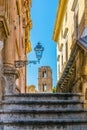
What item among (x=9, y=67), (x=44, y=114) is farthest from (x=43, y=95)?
(x=9, y=67)

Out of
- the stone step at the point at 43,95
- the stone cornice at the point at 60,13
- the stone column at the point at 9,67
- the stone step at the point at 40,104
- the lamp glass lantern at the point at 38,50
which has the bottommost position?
the stone step at the point at 40,104

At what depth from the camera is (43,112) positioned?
9.63m

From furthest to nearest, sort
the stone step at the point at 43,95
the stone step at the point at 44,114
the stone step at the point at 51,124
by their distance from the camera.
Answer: the stone step at the point at 43,95 → the stone step at the point at 44,114 → the stone step at the point at 51,124

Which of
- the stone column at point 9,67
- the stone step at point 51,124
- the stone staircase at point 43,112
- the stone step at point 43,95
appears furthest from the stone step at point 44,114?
the stone column at point 9,67

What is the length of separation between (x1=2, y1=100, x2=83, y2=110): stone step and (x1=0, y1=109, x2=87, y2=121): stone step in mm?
720

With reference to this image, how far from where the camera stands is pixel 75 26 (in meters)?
20.7

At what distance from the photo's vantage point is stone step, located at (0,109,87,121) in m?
9.45

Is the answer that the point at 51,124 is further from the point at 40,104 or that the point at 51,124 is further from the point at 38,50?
the point at 38,50

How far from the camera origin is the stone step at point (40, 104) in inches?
407

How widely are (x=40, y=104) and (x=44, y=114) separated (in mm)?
780

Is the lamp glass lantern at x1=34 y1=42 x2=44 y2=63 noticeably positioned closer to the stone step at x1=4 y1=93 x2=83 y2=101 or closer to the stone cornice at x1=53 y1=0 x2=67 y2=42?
the stone step at x1=4 y1=93 x2=83 y2=101

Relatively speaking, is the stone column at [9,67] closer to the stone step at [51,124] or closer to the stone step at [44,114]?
the stone step at [44,114]

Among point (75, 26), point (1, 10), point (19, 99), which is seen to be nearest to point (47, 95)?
point (19, 99)

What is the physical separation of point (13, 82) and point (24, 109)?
11.5ft
